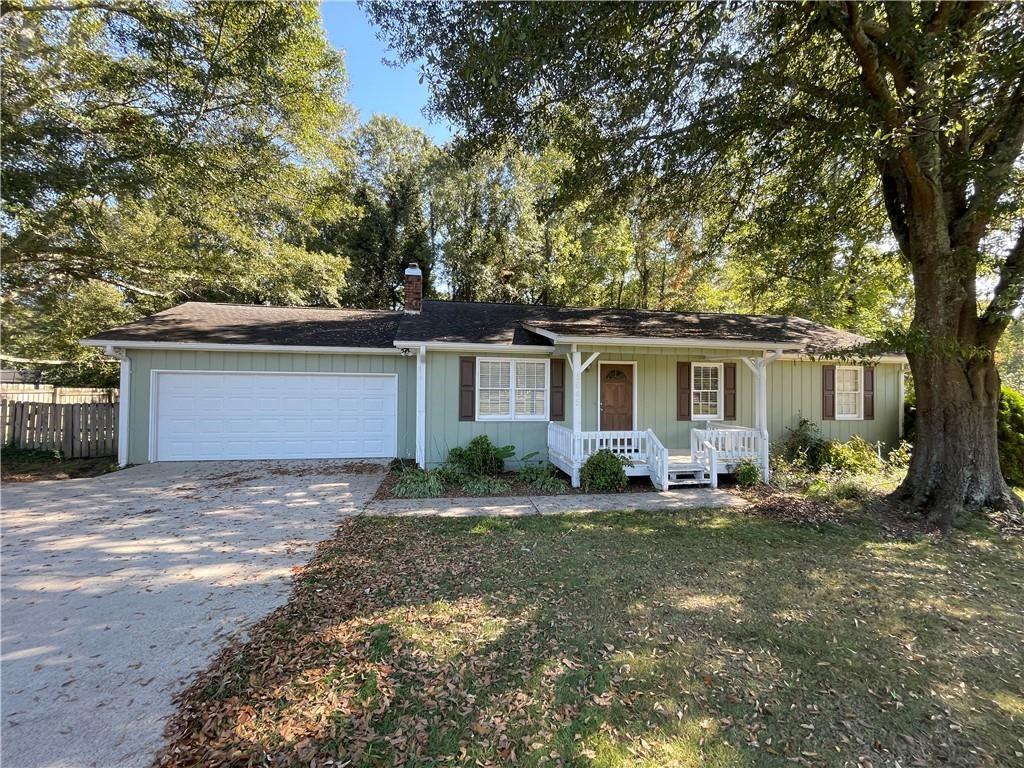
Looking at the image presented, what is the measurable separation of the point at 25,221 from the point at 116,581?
8361 millimetres

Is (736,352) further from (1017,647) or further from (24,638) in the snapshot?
(24,638)

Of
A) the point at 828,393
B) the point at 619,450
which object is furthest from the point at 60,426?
the point at 828,393

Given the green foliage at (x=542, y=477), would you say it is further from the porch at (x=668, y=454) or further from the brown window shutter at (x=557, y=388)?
the brown window shutter at (x=557, y=388)

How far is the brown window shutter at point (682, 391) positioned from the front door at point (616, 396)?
108 cm

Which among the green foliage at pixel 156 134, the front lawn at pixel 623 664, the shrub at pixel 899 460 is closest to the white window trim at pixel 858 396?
the shrub at pixel 899 460

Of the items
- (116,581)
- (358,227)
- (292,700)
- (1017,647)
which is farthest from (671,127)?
(358,227)

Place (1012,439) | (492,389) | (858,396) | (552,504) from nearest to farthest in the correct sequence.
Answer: (552,504) < (1012,439) < (492,389) < (858,396)

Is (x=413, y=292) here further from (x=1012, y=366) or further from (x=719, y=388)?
(x=1012, y=366)

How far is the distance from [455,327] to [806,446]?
8255mm

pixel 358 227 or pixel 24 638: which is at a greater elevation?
pixel 358 227

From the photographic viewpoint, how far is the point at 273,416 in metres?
9.88

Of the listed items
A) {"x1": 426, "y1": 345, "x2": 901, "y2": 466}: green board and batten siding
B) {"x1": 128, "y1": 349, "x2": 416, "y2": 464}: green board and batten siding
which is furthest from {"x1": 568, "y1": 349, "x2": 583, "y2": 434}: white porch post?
{"x1": 128, "y1": 349, "x2": 416, "y2": 464}: green board and batten siding

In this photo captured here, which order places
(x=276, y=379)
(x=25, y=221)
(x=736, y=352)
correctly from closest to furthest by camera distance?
1. (x=25, y=221)
2. (x=736, y=352)
3. (x=276, y=379)

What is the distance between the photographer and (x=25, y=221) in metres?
8.24
